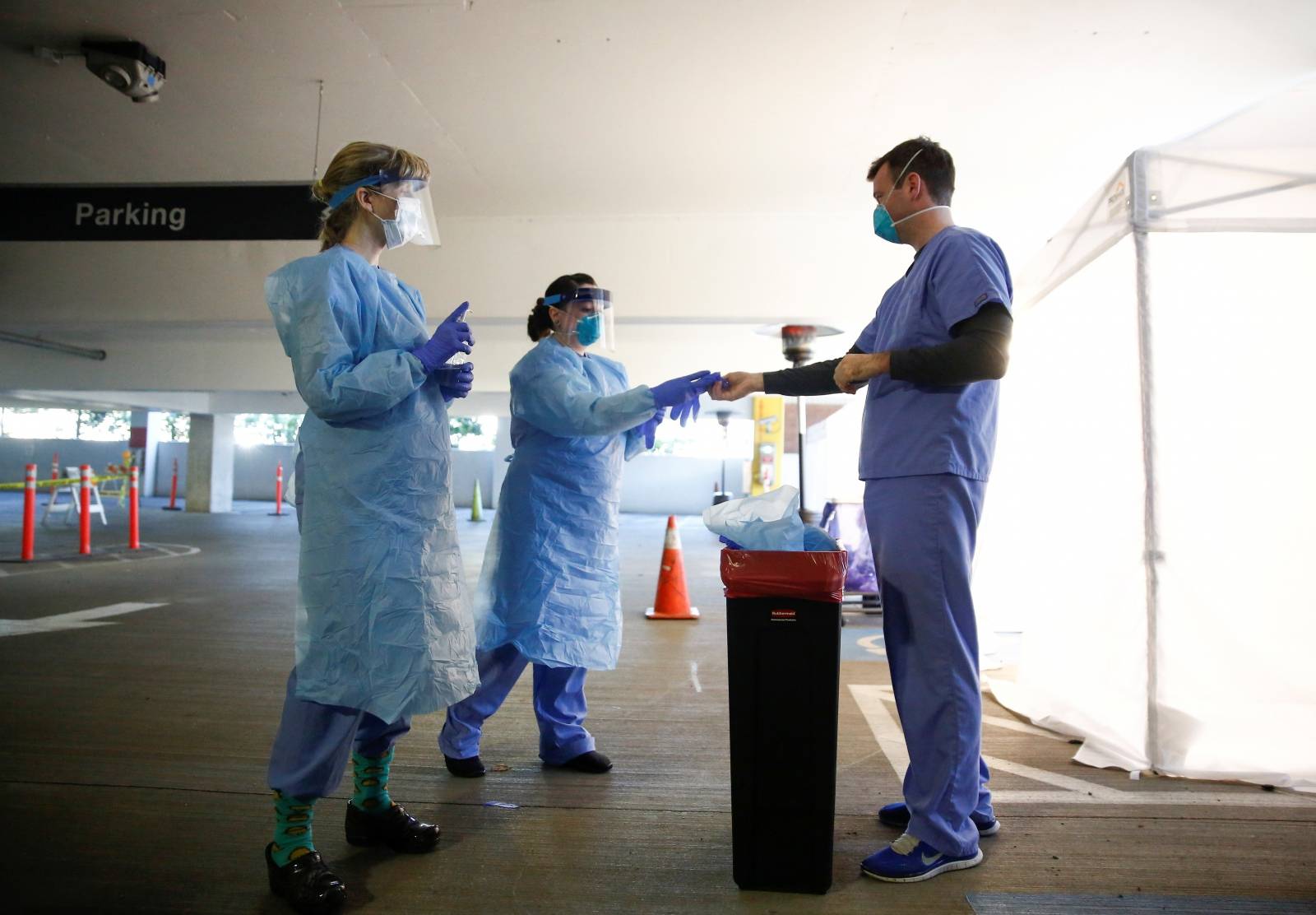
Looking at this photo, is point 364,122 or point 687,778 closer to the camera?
point 687,778

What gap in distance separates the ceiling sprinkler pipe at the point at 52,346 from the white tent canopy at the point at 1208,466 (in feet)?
38.9

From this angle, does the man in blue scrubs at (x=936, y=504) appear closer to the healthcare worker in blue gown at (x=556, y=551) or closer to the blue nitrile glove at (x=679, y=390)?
the blue nitrile glove at (x=679, y=390)

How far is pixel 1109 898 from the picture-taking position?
1.65 metres

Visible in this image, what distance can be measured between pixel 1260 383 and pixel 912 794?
66.7 inches

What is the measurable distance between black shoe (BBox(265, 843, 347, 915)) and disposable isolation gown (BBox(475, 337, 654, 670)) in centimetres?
79

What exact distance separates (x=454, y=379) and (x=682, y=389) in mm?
658

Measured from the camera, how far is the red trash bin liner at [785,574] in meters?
1.67

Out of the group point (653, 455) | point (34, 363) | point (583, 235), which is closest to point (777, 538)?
point (583, 235)

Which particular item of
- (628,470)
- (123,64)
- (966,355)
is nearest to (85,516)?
(123,64)

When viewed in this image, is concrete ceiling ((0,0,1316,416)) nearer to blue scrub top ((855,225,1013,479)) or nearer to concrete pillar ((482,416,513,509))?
blue scrub top ((855,225,1013,479))

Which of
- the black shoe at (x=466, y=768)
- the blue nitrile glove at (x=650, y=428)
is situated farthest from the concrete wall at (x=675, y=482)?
the black shoe at (x=466, y=768)

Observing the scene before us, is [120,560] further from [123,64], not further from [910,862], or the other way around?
[910,862]

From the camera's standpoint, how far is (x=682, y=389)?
7.37ft

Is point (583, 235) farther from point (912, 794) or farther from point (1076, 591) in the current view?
point (912, 794)
